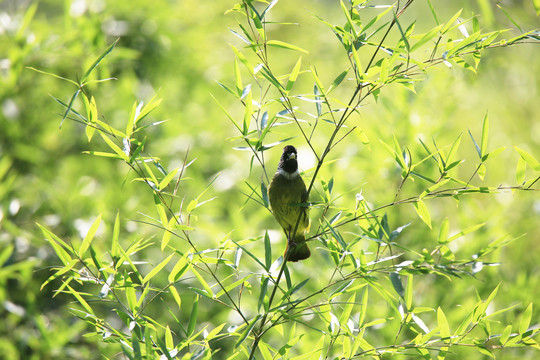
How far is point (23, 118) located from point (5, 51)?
42 cm

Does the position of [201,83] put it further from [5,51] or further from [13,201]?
[13,201]

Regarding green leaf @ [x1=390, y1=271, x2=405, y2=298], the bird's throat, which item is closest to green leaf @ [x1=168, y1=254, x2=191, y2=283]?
green leaf @ [x1=390, y1=271, x2=405, y2=298]

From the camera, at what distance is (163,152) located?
3.66 meters

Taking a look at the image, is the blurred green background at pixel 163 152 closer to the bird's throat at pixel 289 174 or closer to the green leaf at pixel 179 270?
the bird's throat at pixel 289 174

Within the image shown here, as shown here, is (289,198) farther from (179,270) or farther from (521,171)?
(521,171)

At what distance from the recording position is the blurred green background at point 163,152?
114 inches

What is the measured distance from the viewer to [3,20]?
10.9 feet

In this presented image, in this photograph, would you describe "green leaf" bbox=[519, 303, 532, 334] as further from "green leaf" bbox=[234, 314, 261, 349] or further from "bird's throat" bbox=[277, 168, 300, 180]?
"bird's throat" bbox=[277, 168, 300, 180]

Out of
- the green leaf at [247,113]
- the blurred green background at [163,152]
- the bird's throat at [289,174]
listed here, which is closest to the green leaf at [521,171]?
the green leaf at [247,113]

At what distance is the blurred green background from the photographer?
9.54ft

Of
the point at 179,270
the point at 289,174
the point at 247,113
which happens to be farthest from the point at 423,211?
the point at 289,174

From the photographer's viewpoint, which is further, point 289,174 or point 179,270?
point 289,174

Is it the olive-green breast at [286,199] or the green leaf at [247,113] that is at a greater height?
the green leaf at [247,113]

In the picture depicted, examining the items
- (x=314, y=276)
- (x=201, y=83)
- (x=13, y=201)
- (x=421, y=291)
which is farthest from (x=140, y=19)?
(x=421, y=291)
